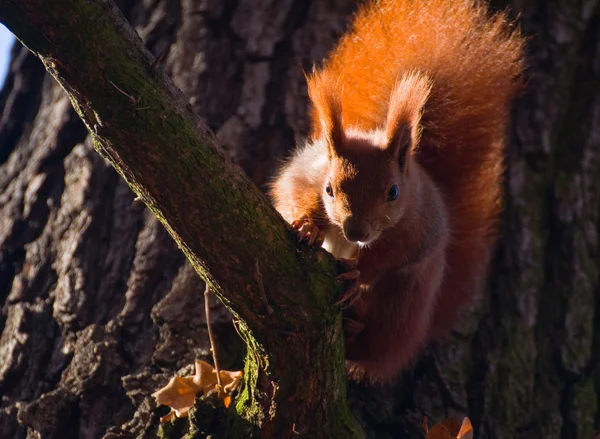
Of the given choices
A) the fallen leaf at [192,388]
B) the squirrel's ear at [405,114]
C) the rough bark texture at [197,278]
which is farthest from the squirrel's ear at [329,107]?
the fallen leaf at [192,388]

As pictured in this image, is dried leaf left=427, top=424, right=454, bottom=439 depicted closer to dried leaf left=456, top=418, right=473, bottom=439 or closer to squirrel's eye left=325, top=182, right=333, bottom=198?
dried leaf left=456, top=418, right=473, bottom=439

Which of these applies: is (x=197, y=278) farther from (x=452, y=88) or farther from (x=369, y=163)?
(x=452, y=88)

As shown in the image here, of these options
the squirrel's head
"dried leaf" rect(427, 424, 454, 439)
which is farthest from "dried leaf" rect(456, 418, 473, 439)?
the squirrel's head

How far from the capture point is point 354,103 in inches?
73.2

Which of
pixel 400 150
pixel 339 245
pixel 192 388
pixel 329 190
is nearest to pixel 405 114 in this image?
pixel 400 150

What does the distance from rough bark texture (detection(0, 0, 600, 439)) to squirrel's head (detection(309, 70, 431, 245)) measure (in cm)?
31

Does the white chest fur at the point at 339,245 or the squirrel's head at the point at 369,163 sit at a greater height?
the squirrel's head at the point at 369,163

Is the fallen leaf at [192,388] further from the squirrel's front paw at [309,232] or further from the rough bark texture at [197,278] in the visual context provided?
the squirrel's front paw at [309,232]

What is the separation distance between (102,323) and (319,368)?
0.65 metres

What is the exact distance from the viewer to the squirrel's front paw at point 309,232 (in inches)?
55.2

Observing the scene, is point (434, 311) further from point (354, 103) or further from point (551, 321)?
point (354, 103)

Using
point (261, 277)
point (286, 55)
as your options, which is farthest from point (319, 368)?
point (286, 55)

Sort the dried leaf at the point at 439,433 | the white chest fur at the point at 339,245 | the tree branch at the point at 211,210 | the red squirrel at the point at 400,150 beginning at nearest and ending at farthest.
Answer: the tree branch at the point at 211,210, the dried leaf at the point at 439,433, the red squirrel at the point at 400,150, the white chest fur at the point at 339,245

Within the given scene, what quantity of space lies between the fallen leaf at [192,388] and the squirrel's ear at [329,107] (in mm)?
547
